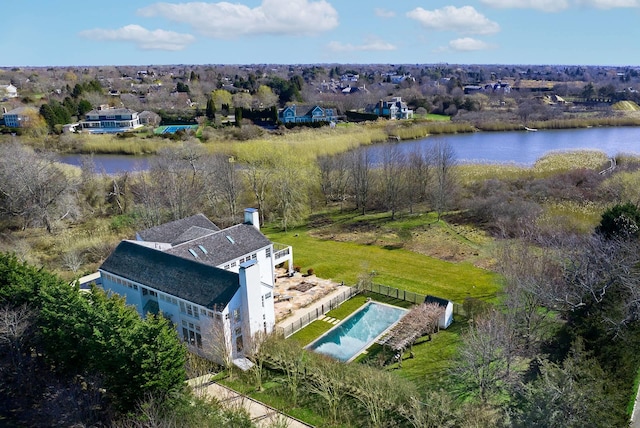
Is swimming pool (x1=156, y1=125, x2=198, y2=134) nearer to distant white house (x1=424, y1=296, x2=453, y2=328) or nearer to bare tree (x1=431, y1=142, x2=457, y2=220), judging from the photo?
bare tree (x1=431, y1=142, x2=457, y2=220)

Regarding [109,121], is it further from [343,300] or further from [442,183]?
[343,300]

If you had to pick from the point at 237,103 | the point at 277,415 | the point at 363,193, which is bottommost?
the point at 277,415

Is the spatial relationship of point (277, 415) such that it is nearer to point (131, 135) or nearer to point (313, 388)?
point (313, 388)

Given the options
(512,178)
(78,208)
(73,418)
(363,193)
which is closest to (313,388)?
(73,418)

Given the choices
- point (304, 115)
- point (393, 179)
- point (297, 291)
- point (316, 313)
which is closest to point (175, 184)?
point (297, 291)

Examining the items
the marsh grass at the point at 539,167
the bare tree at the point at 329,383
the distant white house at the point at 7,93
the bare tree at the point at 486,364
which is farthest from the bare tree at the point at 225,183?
the distant white house at the point at 7,93

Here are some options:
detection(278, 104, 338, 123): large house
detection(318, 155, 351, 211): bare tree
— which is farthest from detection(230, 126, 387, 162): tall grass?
detection(278, 104, 338, 123): large house
